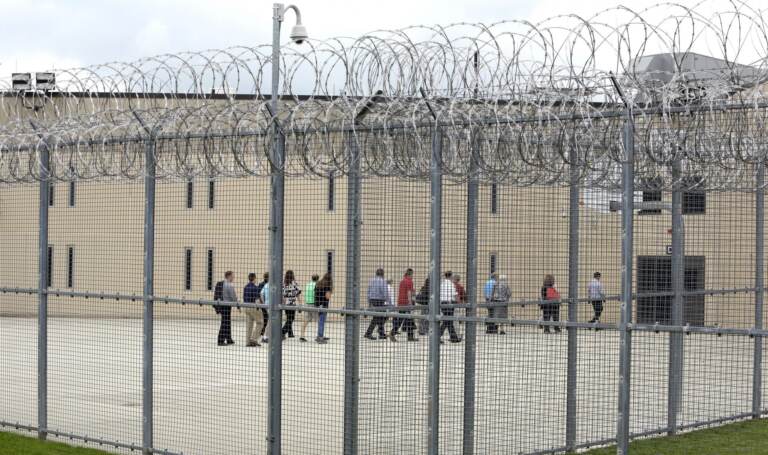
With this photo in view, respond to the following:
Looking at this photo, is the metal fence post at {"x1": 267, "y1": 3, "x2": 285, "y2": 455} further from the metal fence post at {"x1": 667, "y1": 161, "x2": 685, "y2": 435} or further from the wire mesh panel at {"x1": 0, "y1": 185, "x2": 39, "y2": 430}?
the metal fence post at {"x1": 667, "y1": 161, "x2": 685, "y2": 435}

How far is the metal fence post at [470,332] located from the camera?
8961 mm

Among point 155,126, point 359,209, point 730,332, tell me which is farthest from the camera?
point 155,126

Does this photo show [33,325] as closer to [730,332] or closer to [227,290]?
[227,290]

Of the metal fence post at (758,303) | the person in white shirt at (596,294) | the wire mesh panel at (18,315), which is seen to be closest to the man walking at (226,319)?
the wire mesh panel at (18,315)

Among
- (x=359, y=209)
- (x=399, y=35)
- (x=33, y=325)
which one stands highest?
(x=399, y=35)

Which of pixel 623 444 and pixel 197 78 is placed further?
pixel 197 78

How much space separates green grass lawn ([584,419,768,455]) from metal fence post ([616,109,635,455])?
2613mm

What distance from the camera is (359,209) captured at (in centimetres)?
905

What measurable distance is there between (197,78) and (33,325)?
16.2m

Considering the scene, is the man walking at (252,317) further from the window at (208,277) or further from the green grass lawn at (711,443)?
the green grass lawn at (711,443)

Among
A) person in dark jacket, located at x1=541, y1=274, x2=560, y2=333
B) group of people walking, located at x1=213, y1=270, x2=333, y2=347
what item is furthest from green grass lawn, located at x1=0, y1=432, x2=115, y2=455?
person in dark jacket, located at x1=541, y1=274, x2=560, y2=333

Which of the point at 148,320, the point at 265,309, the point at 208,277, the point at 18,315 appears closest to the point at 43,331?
the point at 148,320

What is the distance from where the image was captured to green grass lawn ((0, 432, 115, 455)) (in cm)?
1005

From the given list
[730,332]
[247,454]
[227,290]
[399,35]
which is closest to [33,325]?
[227,290]
